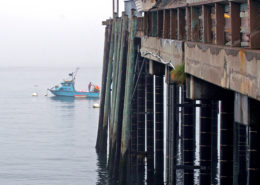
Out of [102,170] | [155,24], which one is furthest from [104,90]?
[155,24]

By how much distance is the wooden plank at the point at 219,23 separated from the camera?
54.6ft

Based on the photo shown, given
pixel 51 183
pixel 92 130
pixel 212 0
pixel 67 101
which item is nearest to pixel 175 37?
pixel 212 0

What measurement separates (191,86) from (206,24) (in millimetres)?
2125

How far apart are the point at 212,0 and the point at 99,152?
4231 cm

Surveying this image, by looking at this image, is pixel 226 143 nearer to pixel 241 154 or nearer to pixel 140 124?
pixel 140 124

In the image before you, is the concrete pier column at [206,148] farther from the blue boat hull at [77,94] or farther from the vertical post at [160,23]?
the blue boat hull at [77,94]

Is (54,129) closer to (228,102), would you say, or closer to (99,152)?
(99,152)

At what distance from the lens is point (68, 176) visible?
50031mm

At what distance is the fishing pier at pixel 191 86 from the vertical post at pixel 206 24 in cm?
3

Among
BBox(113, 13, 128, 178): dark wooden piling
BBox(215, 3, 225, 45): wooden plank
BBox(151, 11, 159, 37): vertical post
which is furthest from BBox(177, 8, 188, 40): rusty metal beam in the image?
BBox(113, 13, 128, 178): dark wooden piling

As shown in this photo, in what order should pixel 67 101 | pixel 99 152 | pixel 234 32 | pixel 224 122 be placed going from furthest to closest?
pixel 67 101
pixel 99 152
pixel 224 122
pixel 234 32

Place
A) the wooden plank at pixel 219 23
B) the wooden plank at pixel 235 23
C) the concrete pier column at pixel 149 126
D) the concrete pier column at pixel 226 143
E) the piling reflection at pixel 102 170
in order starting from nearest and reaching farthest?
the wooden plank at pixel 235 23 < the wooden plank at pixel 219 23 < the concrete pier column at pixel 226 143 < the concrete pier column at pixel 149 126 < the piling reflection at pixel 102 170

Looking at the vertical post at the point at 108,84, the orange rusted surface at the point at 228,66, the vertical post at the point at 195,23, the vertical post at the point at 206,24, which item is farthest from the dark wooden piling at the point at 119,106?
the vertical post at the point at 206,24

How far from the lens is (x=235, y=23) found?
48.8 ft
